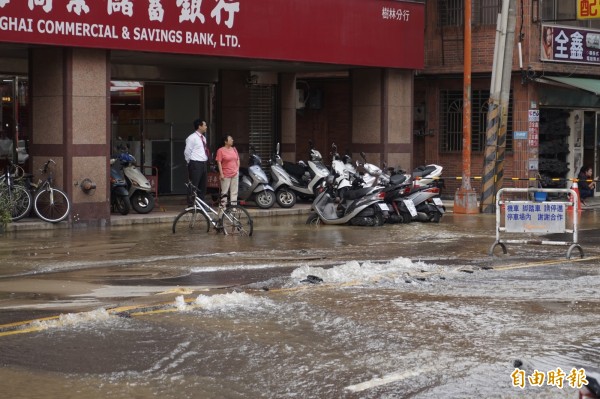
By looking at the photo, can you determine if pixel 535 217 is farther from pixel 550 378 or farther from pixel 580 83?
pixel 580 83

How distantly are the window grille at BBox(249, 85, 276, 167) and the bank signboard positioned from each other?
5024mm

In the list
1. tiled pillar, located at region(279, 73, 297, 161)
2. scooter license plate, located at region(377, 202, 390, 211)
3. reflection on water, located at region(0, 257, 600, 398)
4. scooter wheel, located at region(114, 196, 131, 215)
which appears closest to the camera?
reflection on water, located at region(0, 257, 600, 398)

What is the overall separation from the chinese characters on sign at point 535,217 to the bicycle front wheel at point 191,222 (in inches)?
236

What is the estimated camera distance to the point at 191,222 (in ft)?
65.2

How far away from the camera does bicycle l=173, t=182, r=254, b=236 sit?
64.0 feet

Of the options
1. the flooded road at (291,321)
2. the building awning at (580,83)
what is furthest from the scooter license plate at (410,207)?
the building awning at (580,83)

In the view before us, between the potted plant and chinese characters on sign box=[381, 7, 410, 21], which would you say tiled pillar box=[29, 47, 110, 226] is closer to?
the potted plant

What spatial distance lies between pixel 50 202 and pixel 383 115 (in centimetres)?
1007

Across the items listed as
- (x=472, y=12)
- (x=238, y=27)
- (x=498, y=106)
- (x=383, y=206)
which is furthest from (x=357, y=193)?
(x=472, y=12)

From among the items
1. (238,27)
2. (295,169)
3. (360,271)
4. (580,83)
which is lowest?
(360,271)

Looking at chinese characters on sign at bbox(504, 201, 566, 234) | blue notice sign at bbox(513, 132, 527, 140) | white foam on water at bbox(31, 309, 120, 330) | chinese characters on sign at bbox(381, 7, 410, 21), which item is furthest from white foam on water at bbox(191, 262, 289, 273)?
blue notice sign at bbox(513, 132, 527, 140)

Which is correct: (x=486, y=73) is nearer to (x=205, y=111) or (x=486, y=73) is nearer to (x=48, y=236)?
(x=205, y=111)

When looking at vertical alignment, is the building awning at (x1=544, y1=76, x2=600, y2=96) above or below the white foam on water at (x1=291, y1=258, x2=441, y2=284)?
above

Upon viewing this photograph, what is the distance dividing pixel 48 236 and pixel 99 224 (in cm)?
232
